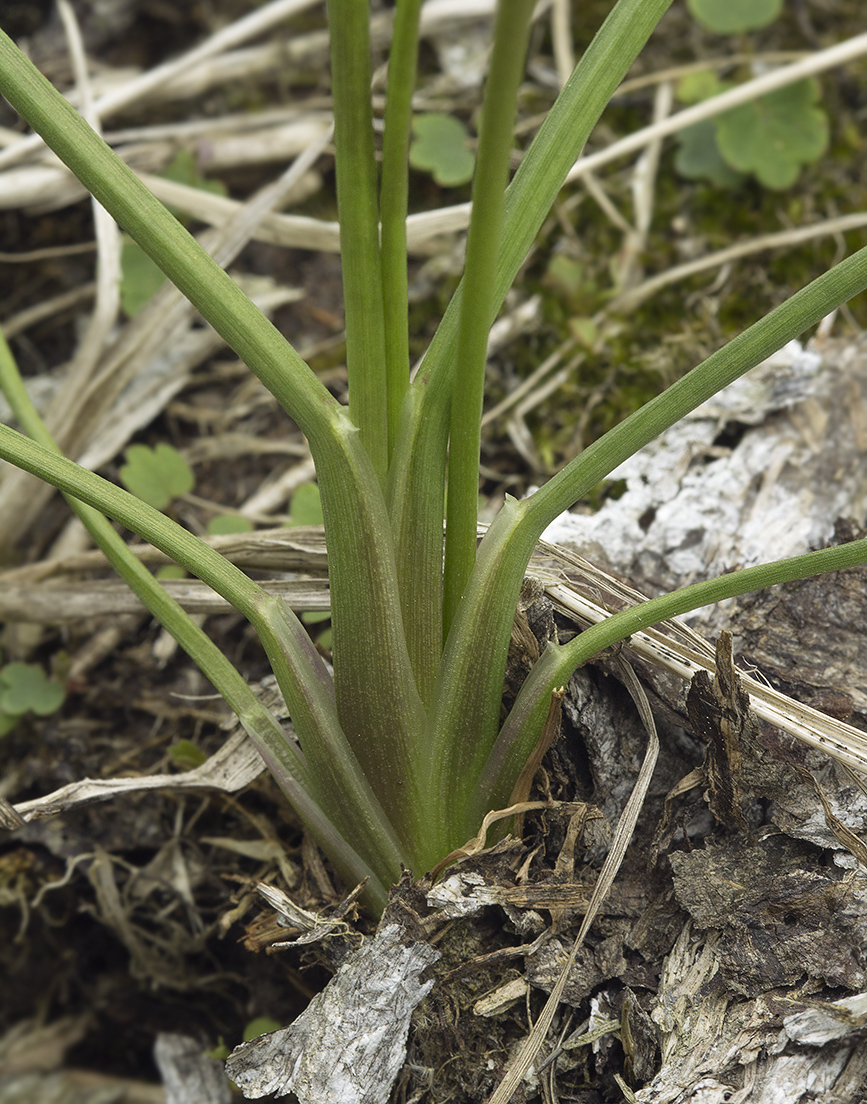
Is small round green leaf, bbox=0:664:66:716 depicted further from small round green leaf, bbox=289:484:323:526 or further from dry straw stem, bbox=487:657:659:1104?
dry straw stem, bbox=487:657:659:1104

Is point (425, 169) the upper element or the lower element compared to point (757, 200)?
upper

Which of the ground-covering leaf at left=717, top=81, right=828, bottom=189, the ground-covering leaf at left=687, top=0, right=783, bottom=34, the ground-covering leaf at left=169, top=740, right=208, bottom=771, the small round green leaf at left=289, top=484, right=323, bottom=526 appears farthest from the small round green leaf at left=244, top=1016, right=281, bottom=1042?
the ground-covering leaf at left=687, top=0, right=783, bottom=34

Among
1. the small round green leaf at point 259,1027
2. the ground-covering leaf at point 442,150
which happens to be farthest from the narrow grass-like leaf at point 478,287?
the ground-covering leaf at point 442,150

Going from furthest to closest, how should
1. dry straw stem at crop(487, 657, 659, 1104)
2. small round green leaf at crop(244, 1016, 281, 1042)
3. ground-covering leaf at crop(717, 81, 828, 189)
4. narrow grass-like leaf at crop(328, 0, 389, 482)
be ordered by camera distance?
ground-covering leaf at crop(717, 81, 828, 189) < small round green leaf at crop(244, 1016, 281, 1042) < dry straw stem at crop(487, 657, 659, 1104) < narrow grass-like leaf at crop(328, 0, 389, 482)

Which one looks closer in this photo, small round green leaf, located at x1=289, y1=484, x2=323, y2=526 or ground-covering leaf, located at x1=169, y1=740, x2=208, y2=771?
ground-covering leaf, located at x1=169, y1=740, x2=208, y2=771

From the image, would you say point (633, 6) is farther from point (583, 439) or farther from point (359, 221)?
point (583, 439)

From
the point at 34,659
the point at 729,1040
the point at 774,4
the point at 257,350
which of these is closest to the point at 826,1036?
the point at 729,1040

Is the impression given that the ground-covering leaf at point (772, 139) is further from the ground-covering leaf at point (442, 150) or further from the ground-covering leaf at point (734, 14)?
the ground-covering leaf at point (442, 150)

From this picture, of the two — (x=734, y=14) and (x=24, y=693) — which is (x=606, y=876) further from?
(x=734, y=14)
